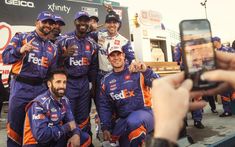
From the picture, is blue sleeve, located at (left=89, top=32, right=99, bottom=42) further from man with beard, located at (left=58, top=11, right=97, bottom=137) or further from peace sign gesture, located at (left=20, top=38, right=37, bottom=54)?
peace sign gesture, located at (left=20, top=38, right=37, bottom=54)

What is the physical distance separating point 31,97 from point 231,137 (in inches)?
85.8

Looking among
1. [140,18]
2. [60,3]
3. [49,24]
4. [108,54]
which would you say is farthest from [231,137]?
[140,18]

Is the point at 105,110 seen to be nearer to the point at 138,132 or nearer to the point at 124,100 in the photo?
the point at 124,100

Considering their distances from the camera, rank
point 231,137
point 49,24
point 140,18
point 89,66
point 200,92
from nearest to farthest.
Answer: point 200,92 < point 231,137 < point 49,24 < point 89,66 < point 140,18

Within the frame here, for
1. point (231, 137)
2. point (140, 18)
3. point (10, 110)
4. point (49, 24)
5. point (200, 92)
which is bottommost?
point (231, 137)

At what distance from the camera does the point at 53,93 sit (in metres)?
3.67

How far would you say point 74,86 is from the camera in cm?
422


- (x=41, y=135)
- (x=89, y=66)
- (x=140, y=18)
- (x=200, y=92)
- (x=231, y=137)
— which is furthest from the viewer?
(x=140, y=18)

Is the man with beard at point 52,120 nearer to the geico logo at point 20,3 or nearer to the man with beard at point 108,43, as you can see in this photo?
the man with beard at point 108,43

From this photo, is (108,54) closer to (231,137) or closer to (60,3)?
(231,137)

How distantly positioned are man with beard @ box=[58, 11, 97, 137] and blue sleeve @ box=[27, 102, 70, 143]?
0.76m

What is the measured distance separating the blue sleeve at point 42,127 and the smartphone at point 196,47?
2552 mm

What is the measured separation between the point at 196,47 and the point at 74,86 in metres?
3.27

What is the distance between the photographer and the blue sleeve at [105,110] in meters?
3.91
